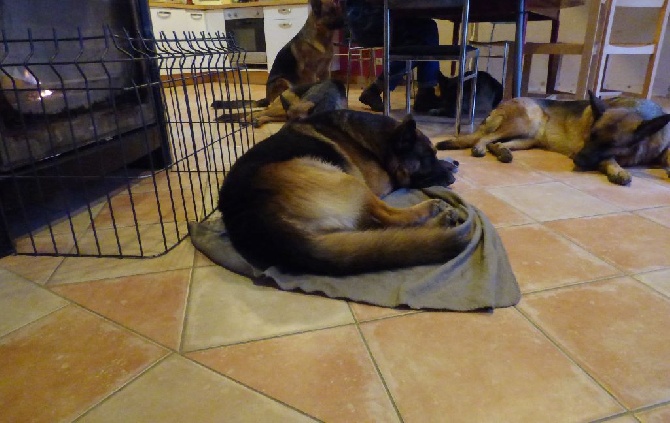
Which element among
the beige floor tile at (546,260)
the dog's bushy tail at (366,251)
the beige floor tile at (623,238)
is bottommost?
the beige floor tile at (623,238)

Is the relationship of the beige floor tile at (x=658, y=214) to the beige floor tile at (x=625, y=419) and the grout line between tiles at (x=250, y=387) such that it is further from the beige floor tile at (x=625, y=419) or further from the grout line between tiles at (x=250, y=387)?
the grout line between tiles at (x=250, y=387)

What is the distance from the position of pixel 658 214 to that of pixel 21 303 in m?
2.50

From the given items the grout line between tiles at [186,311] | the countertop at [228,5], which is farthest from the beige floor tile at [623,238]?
the countertop at [228,5]

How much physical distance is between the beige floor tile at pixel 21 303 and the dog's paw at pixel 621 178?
2.62m

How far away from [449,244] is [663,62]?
17.3ft

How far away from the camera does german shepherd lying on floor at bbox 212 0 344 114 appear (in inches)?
168

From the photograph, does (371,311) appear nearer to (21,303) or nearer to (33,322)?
(33,322)

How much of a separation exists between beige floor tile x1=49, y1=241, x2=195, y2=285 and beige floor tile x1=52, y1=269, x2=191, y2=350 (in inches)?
1.5

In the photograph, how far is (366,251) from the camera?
4.26 feet

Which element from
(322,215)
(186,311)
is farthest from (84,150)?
(322,215)

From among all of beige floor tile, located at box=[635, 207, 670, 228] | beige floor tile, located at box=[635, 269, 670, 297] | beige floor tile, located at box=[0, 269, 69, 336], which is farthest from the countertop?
beige floor tile, located at box=[635, 269, 670, 297]

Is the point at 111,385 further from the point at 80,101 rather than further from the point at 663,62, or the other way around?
the point at 663,62

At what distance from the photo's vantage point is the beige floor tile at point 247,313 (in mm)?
1163

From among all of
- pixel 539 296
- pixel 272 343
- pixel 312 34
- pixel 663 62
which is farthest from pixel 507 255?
pixel 663 62
